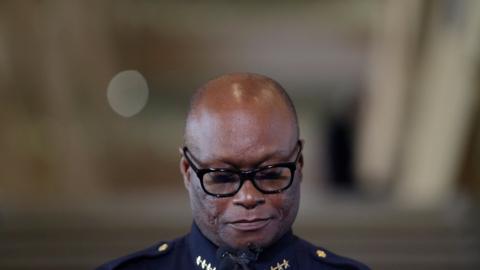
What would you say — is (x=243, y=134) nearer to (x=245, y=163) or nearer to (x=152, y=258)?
(x=245, y=163)

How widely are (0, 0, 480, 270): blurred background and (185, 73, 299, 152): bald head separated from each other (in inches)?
108

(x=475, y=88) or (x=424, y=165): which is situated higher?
(x=475, y=88)

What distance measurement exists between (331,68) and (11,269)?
5.65 meters

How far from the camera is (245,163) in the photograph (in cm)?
178

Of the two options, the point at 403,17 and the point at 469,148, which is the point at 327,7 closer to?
the point at 403,17

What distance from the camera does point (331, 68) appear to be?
9703mm

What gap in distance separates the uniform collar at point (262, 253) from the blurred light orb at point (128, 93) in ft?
22.3

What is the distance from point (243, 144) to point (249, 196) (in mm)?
99

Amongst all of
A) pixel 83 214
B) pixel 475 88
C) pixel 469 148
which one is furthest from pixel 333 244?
pixel 469 148

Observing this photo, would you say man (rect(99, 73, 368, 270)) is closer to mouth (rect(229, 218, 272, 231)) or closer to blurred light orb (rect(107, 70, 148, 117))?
mouth (rect(229, 218, 272, 231))

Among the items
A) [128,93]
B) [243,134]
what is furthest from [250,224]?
[128,93]

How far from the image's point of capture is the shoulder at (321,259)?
208cm

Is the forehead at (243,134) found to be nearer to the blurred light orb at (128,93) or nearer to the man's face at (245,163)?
the man's face at (245,163)

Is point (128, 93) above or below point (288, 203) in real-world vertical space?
below
